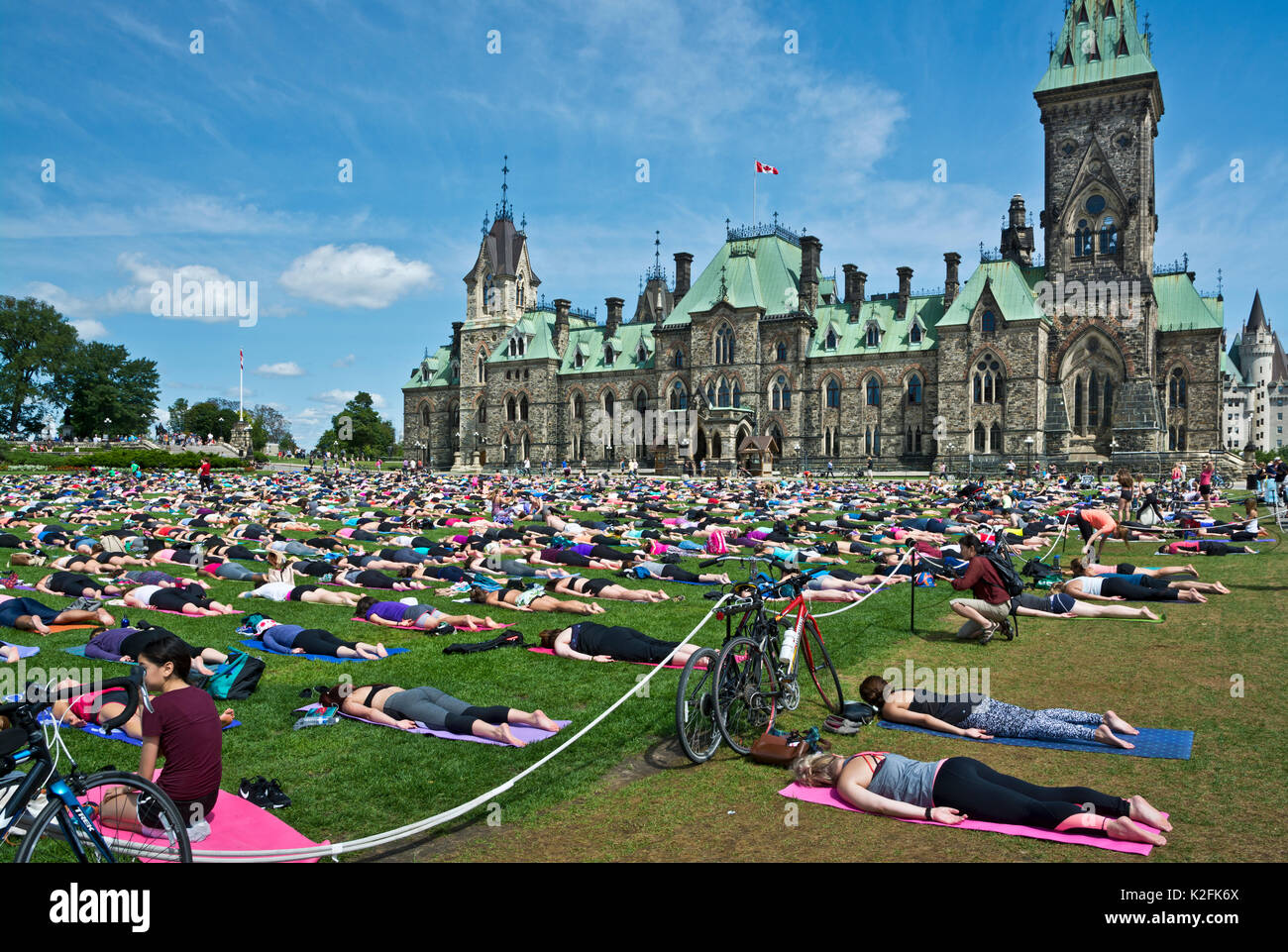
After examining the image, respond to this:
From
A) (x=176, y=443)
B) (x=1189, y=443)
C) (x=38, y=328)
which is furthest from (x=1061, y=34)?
(x=38, y=328)

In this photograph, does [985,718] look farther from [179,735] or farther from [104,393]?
[104,393]

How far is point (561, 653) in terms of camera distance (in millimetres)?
10484

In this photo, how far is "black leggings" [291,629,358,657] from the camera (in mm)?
10539

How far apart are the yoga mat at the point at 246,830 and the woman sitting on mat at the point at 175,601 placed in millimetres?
7792

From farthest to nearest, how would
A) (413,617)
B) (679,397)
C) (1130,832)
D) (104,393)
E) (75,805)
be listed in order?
(104,393) < (679,397) < (413,617) < (1130,832) < (75,805)

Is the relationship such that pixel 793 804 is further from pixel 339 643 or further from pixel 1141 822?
pixel 339 643

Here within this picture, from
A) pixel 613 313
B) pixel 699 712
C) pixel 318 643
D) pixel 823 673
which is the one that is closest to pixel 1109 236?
pixel 613 313

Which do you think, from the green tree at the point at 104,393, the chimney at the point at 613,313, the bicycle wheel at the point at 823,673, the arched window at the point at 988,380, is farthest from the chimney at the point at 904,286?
the green tree at the point at 104,393

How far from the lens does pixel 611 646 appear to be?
33.7ft

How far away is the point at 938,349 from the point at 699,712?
57235mm

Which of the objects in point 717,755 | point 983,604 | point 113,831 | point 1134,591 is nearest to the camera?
point 113,831

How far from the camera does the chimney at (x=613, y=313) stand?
77.2 m
